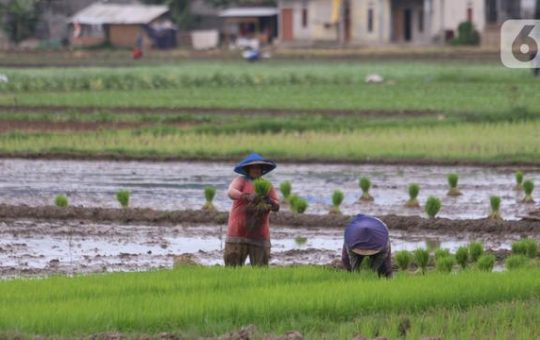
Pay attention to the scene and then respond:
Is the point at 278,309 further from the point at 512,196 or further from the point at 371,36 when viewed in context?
the point at 371,36

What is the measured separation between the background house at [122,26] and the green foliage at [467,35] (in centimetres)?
1494

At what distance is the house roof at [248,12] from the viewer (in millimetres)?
68688

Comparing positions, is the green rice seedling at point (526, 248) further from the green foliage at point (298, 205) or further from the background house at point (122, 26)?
the background house at point (122, 26)

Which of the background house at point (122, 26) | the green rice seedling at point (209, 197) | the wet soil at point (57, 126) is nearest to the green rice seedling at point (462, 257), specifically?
the green rice seedling at point (209, 197)

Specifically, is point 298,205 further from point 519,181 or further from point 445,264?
point 445,264

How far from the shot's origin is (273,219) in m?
17.1

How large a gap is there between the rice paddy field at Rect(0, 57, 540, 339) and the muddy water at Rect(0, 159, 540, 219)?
2.2 inches

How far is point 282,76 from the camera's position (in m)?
45.5

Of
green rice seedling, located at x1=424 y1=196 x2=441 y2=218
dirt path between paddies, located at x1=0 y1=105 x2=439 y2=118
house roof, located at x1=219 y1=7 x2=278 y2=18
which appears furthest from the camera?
house roof, located at x1=219 y1=7 x2=278 y2=18

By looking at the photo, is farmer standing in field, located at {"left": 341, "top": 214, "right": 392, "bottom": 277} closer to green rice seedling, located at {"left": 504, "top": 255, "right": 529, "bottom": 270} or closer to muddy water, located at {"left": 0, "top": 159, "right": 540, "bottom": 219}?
green rice seedling, located at {"left": 504, "top": 255, "right": 529, "bottom": 270}

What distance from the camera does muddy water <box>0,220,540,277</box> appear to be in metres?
13.5

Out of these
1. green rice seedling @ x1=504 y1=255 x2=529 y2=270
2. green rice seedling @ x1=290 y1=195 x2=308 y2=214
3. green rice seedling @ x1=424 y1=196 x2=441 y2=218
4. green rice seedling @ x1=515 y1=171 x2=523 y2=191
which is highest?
green rice seedling @ x1=504 y1=255 x2=529 y2=270

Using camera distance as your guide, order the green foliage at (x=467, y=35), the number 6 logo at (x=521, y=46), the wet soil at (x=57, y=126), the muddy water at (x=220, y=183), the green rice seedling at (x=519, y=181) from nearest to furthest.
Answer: the muddy water at (x=220, y=183) < the green rice seedling at (x=519, y=181) < the wet soil at (x=57, y=126) < the number 6 logo at (x=521, y=46) < the green foliage at (x=467, y=35)

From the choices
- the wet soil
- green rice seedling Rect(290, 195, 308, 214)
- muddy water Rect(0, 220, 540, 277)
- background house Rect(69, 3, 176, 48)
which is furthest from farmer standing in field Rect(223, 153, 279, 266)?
background house Rect(69, 3, 176, 48)
